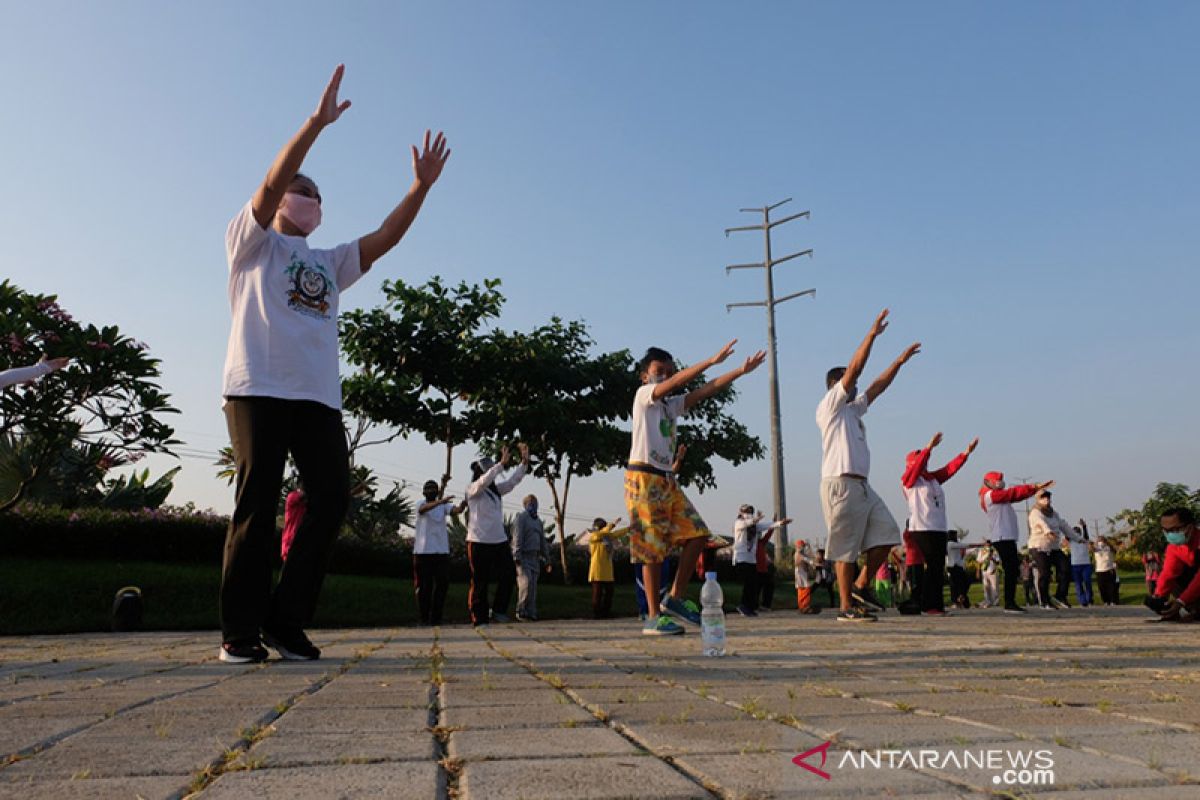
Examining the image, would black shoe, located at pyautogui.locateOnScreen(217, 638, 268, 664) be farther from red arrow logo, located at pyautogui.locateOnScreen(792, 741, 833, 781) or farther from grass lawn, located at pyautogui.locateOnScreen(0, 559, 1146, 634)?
grass lawn, located at pyautogui.locateOnScreen(0, 559, 1146, 634)

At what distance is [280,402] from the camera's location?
4.34m

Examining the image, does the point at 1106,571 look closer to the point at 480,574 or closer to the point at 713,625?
the point at 480,574

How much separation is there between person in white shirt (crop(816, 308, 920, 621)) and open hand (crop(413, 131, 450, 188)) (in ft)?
14.0

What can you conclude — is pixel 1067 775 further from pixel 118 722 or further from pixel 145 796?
pixel 118 722

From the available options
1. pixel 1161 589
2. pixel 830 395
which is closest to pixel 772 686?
pixel 830 395

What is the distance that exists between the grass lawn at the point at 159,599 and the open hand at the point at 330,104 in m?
10.8

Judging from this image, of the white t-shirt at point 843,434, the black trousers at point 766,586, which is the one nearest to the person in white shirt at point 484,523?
the white t-shirt at point 843,434

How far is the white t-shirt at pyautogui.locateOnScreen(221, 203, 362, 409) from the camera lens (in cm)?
431

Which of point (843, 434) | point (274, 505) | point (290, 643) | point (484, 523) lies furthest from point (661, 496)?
point (484, 523)

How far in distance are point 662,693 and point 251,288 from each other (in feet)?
9.09

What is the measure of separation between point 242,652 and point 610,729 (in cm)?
264

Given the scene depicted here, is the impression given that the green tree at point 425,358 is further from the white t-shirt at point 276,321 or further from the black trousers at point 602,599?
the white t-shirt at point 276,321

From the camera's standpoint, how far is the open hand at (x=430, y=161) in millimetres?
4797

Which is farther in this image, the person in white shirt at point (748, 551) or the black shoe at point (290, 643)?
the person in white shirt at point (748, 551)
